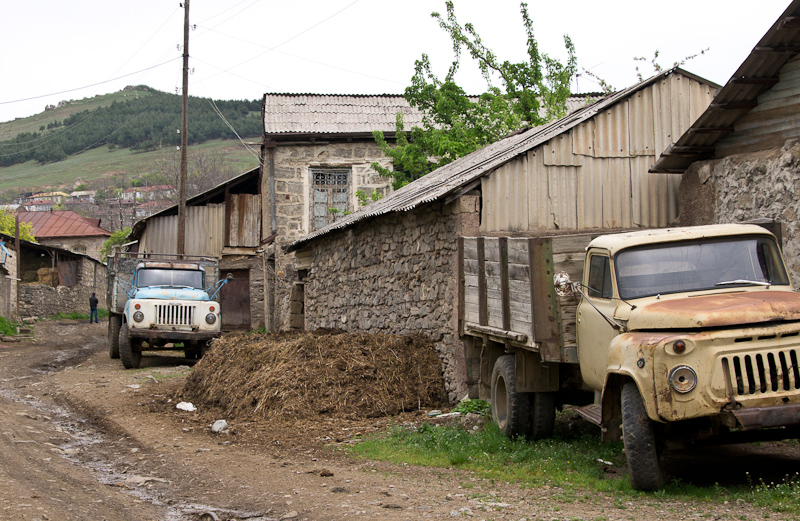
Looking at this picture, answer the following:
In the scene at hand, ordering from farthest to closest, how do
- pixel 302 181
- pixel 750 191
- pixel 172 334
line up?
pixel 302 181
pixel 172 334
pixel 750 191

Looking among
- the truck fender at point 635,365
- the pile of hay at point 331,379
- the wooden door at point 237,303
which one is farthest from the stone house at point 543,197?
the wooden door at point 237,303

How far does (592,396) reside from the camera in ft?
23.6

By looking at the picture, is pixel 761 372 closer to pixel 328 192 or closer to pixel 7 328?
pixel 328 192

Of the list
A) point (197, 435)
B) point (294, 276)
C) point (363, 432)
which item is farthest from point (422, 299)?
point (294, 276)

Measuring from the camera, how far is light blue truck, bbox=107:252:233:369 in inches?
610

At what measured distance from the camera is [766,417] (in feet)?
14.9

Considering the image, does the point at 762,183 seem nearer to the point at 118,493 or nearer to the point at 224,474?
the point at 224,474

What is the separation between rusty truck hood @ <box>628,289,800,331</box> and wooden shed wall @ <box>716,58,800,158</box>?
150 inches

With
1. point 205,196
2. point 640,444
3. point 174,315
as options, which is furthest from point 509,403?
point 205,196

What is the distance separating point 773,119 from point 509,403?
188 inches

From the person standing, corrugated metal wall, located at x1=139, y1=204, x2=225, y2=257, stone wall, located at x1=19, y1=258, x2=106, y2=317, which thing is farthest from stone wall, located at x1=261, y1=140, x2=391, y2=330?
stone wall, located at x1=19, y1=258, x2=106, y2=317

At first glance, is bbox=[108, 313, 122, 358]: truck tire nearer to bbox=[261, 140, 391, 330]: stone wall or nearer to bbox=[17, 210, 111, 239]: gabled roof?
bbox=[261, 140, 391, 330]: stone wall

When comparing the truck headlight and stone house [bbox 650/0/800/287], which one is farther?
stone house [bbox 650/0/800/287]

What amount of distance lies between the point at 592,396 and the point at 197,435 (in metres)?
4.77
